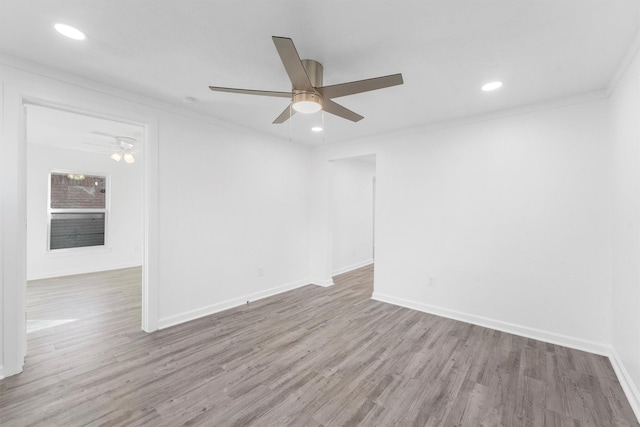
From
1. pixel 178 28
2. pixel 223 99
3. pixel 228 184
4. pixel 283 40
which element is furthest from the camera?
pixel 228 184

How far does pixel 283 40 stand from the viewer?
4.75 ft

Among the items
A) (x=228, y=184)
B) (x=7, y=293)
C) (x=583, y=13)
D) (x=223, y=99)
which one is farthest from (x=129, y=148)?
(x=583, y=13)

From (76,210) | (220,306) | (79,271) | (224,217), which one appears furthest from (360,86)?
(79,271)

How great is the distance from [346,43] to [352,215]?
460 cm

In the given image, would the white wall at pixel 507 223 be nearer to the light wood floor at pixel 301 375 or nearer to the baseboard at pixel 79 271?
the light wood floor at pixel 301 375

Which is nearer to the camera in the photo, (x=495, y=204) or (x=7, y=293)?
(x=7, y=293)

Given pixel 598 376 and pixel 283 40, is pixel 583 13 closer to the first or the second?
pixel 283 40

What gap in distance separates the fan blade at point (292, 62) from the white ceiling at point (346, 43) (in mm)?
301

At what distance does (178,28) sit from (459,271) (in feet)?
12.4

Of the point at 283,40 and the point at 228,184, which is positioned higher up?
the point at 283,40

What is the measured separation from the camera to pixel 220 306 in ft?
12.5

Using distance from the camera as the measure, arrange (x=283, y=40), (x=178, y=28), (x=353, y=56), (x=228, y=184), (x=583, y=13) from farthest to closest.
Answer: (x=228, y=184)
(x=353, y=56)
(x=178, y=28)
(x=583, y=13)
(x=283, y=40)

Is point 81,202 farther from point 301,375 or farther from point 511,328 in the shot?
point 511,328

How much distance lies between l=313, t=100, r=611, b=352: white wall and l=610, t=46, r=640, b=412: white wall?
0.21m
